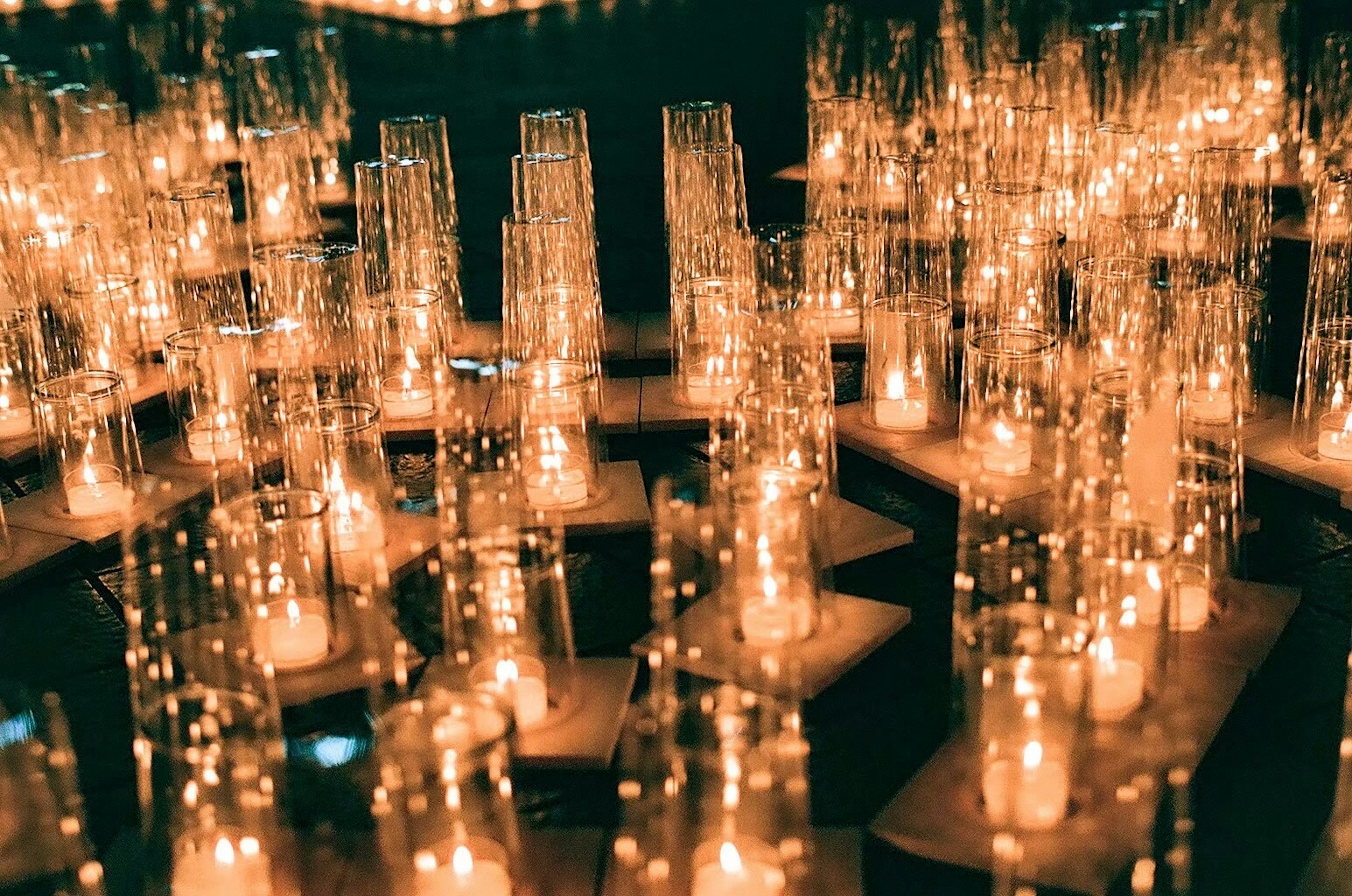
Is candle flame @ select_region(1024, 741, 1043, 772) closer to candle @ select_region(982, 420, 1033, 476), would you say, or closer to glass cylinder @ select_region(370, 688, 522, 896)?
glass cylinder @ select_region(370, 688, 522, 896)

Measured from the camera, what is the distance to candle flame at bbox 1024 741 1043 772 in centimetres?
159

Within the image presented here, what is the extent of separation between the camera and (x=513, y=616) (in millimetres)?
1820

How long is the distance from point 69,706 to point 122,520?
2.07 feet

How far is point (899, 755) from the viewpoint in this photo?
182 centimetres

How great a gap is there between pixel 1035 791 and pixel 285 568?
104cm

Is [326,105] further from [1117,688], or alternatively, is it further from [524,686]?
[1117,688]

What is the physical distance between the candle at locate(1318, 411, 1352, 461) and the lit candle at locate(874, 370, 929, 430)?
74 centimetres

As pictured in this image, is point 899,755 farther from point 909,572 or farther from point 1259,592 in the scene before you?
point 1259,592

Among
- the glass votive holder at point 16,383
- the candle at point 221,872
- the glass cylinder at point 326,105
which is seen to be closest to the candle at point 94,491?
the glass votive holder at point 16,383

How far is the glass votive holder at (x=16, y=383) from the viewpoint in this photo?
3.01 meters

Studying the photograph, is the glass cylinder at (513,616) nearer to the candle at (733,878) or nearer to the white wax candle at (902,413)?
the candle at (733,878)

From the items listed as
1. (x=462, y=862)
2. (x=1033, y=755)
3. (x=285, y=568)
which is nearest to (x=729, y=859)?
(x=462, y=862)

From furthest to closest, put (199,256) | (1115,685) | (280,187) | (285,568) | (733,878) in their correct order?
(280,187), (199,256), (285,568), (1115,685), (733,878)

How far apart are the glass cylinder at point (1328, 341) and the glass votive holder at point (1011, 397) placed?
0.47m
